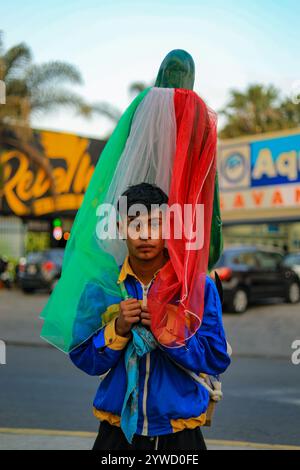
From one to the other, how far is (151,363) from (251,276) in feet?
48.2

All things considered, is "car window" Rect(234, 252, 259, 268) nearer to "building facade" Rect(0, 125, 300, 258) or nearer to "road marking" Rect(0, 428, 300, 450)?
"building facade" Rect(0, 125, 300, 258)

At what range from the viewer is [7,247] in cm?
2898

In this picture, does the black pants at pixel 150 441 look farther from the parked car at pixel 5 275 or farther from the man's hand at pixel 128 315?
the parked car at pixel 5 275

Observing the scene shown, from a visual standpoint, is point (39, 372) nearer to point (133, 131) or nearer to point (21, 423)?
point (21, 423)

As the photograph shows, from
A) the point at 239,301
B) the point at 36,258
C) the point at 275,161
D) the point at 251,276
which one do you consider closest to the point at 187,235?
the point at 239,301

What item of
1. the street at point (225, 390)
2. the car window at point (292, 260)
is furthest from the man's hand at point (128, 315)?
the car window at point (292, 260)

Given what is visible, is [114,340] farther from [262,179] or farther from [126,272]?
[262,179]

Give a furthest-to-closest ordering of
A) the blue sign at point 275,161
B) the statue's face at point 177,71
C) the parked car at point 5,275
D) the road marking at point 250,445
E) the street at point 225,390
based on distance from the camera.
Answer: the parked car at point 5,275, the blue sign at point 275,161, the street at point 225,390, the road marking at point 250,445, the statue's face at point 177,71

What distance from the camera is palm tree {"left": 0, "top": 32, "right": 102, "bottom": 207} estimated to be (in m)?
26.3

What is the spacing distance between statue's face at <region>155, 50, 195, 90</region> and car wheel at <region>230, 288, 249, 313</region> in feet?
45.3

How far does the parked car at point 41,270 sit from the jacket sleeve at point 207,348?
64.7ft

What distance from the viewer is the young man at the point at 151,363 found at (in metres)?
2.55
